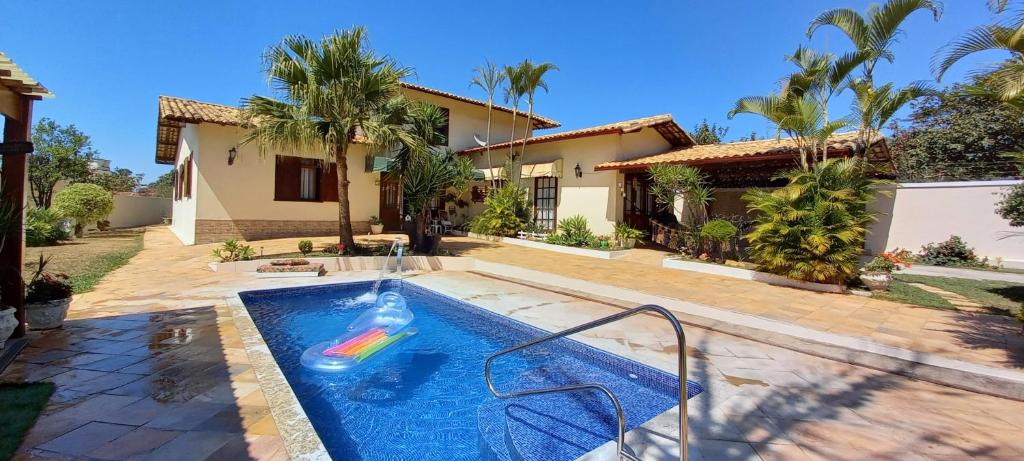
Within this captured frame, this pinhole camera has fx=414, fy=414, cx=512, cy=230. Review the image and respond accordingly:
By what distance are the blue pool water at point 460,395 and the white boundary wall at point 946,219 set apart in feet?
44.9

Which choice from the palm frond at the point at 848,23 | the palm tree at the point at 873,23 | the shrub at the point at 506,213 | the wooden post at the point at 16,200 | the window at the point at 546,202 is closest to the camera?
the wooden post at the point at 16,200

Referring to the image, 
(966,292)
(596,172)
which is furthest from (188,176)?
(966,292)

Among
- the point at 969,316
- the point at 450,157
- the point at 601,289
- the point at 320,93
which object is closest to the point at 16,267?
the point at 320,93

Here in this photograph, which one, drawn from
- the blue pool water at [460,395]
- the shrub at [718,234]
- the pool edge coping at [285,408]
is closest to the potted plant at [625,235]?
the shrub at [718,234]

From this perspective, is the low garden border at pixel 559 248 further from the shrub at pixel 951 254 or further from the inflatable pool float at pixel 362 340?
the shrub at pixel 951 254

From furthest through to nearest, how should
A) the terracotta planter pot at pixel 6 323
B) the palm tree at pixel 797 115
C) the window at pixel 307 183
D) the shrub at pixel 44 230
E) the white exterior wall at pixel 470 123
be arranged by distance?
the white exterior wall at pixel 470 123 → the window at pixel 307 183 → the shrub at pixel 44 230 → the palm tree at pixel 797 115 → the terracotta planter pot at pixel 6 323

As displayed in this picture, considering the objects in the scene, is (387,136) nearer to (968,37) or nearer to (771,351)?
(771,351)

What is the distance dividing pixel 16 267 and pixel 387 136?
7.53 meters

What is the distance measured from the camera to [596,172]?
17.6 meters

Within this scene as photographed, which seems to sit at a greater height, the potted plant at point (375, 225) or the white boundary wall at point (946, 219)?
the white boundary wall at point (946, 219)

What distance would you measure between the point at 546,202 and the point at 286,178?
11292 mm

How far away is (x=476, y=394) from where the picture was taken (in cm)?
515

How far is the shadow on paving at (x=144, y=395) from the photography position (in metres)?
3.10

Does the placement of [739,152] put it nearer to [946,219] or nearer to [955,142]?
[946,219]
